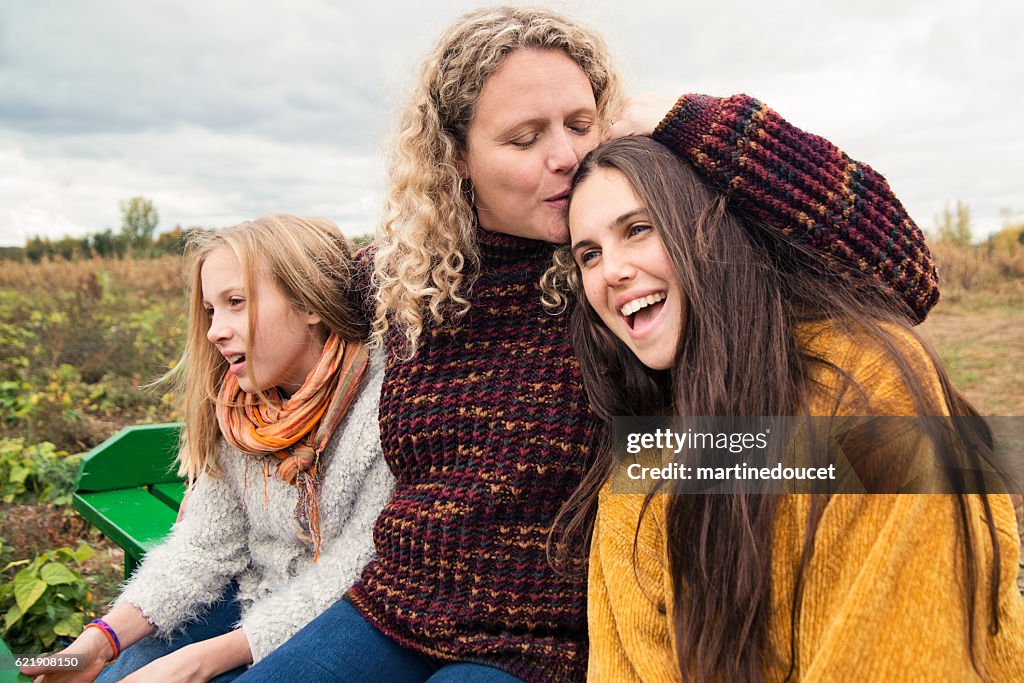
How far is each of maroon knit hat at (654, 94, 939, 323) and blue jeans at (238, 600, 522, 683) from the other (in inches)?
46.7

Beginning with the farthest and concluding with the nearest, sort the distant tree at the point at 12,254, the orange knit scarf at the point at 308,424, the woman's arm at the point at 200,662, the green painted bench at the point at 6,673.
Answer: the distant tree at the point at 12,254 → the orange knit scarf at the point at 308,424 → the woman's arm at the point at 200,662 → the green painted bench at the point at 6,673

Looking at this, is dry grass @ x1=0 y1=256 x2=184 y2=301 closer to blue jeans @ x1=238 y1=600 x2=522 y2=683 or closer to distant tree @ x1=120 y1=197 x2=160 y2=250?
distant tree @ x1=120 y1=197 x2=160 y2=250

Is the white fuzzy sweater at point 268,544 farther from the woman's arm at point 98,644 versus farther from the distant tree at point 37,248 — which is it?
the distant tree at point 37,248

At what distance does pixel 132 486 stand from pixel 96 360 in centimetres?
349

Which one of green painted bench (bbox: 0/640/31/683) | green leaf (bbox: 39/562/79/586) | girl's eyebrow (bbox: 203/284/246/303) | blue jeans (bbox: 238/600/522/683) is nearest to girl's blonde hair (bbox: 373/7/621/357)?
girl's eyebrow (bbox: 203/284/246/303)

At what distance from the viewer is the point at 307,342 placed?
2.25m

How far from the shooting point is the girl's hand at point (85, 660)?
6.56ft

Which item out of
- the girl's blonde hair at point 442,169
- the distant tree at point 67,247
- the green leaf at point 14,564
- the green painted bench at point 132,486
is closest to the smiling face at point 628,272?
the girl's blonde hair at point 442,169

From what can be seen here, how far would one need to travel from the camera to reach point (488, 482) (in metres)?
1.87

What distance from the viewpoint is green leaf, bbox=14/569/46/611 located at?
2902 millimetres

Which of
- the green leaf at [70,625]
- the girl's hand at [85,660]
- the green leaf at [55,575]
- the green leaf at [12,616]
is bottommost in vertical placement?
the green leaf at [70,625]

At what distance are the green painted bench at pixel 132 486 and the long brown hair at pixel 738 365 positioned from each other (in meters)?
1.97

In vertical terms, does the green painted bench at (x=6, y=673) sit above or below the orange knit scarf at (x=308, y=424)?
below

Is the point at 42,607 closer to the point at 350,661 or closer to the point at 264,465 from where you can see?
the point at 264,465
